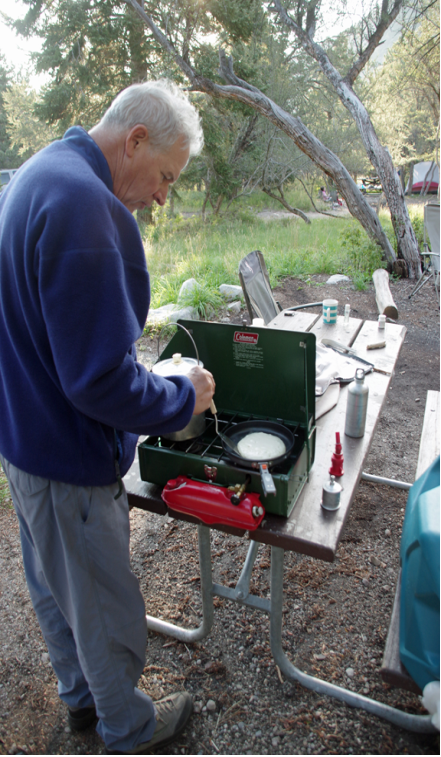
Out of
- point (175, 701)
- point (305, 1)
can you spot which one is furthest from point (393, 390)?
point (305, 1)

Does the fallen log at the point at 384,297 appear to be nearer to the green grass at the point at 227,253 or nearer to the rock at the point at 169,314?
the green grass at the point at 227,253

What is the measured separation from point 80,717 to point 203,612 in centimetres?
60

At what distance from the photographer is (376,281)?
265 inches

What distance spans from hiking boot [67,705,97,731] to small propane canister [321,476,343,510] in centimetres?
122

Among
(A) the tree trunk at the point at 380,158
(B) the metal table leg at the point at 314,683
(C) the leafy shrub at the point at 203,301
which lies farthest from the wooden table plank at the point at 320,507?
(A) the tree trunk at the point at 380,158

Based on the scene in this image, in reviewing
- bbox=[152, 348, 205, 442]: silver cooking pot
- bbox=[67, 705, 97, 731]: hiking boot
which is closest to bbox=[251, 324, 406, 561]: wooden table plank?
bbox=[152, 348, 205, 442]: silver cooking pot

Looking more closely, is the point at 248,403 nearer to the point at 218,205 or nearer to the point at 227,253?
the point at 227,253

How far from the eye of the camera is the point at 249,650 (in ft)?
6.70

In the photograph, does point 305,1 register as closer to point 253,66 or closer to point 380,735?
point 253,66

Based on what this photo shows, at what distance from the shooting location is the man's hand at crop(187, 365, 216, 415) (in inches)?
54.4

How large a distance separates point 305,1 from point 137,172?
8.67 metres

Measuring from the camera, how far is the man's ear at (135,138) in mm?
1210

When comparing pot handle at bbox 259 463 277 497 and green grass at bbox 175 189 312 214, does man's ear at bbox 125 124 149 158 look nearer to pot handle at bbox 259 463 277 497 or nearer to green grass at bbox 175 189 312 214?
pot handle at bbox 259 463 277 497

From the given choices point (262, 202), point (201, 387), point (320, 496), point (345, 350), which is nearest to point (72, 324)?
point (201, 387)
